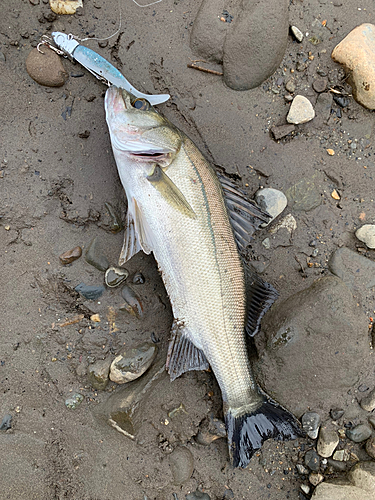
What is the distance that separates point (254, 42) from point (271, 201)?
157cm

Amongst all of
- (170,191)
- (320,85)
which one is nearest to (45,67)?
(170,191)

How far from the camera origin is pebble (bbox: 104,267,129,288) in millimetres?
3311

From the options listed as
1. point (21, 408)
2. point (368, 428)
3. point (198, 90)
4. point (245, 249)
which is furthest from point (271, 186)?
point (21, 408)

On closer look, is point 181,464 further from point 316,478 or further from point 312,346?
point 312,346

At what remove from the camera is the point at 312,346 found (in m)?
3.20

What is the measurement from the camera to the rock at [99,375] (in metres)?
3.25

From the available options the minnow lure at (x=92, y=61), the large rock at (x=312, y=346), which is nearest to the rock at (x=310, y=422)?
the large rock at (x=312, y=346)

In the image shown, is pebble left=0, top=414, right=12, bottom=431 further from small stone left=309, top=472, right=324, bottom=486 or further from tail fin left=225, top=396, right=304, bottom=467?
small stone left=309, top=472, right=324, bottom=486

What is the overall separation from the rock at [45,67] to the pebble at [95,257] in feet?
5.25

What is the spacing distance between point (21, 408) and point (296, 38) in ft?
14.9

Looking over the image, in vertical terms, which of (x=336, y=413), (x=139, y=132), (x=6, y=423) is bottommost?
(x=6, y=423)

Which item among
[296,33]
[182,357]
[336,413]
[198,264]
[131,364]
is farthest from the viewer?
[296,33]

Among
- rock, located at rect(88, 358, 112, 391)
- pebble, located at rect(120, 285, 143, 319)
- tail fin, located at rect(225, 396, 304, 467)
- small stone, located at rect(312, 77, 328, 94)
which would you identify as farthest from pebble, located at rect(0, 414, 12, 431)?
small stone, located at rect(312, 77, 328, 94)

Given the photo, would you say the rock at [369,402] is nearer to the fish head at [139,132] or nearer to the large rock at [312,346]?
the large rock at [312,346]
